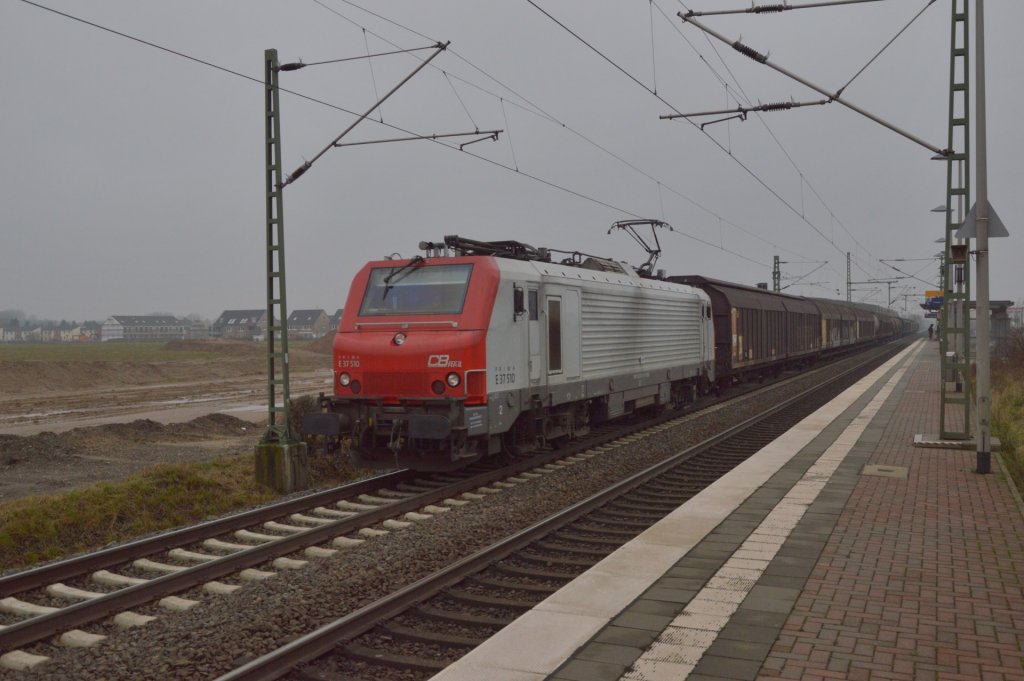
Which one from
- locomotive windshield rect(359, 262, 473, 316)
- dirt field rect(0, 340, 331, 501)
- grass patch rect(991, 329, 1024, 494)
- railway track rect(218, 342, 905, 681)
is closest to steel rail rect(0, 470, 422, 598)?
locomotive windshield rect(359, 262, 473, 316)

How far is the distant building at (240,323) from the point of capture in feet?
456

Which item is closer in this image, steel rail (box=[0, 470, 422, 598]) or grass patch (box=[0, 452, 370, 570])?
steel rail (box=[0, 470, 422, 598])

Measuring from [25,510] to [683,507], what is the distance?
315 inches

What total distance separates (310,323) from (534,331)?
135078 mm

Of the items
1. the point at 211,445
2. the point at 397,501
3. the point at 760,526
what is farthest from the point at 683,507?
the point at 211,445

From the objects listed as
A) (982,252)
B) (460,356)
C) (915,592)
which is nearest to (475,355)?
(460,356)

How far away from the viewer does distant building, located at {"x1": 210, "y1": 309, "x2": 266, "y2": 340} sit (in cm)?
13912

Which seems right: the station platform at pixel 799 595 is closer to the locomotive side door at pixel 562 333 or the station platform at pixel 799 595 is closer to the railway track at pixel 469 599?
the railway track at pixel 469 599

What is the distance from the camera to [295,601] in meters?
6.75

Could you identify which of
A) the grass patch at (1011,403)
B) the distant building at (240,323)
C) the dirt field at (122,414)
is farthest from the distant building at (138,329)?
the grass patch at (1011,403)

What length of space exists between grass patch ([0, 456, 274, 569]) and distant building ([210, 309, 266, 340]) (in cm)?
12829

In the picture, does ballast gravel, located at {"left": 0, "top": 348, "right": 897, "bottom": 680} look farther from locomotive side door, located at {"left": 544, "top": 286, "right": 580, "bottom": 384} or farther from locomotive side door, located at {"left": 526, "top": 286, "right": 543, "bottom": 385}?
locomotive side door, located at {"left": 544, "top": 286, "right": 580, "bottom": 384}

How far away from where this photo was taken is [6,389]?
4344 cm

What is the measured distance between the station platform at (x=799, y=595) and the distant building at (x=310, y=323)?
134602 mm
